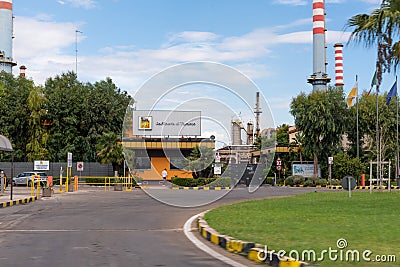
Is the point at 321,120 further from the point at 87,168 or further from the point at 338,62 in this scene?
the point at 87,168

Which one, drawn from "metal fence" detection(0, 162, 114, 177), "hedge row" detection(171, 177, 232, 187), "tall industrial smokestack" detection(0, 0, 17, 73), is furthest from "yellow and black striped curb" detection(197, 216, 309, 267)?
"tall industrial smokestack" detection(0, 0, 17, 73)

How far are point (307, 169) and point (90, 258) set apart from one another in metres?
49.2

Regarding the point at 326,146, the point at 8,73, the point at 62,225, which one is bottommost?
the point at 62,225

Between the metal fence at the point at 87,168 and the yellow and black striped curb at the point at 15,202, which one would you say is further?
the metal fence at the point at 87,168

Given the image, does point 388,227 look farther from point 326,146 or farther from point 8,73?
point 8,73

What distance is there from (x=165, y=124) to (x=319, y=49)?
22717 millimetres

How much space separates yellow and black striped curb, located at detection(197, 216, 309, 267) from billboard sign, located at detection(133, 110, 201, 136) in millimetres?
49451

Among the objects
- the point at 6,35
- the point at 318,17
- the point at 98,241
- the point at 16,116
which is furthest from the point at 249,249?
the point at 6,35

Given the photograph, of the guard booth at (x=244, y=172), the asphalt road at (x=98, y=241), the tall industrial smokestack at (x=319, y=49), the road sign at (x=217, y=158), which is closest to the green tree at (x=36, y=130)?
the guard booth at (x=244, y=172)

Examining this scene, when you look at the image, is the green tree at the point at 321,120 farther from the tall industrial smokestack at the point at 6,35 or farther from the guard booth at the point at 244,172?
the tall industrial smokestack at the point at 6,35

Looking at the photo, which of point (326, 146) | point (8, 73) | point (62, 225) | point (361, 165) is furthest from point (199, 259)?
point (8, 73)

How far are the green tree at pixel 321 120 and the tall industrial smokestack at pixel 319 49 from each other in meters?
13.7

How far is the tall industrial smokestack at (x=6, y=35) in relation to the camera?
6719 cm

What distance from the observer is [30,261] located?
9117 mm
